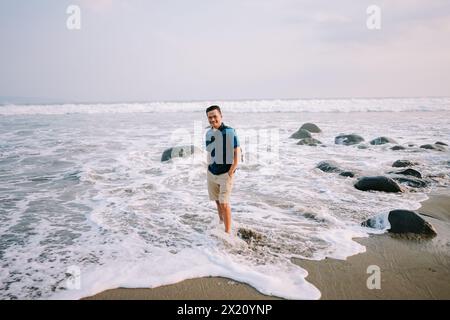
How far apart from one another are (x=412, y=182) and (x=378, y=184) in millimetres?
1144

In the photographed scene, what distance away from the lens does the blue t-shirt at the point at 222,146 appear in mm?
4688

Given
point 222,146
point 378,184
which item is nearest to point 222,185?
point 222,146

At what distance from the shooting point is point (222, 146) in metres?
4.74

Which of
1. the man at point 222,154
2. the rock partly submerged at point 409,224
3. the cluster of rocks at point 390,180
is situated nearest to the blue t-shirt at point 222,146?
the man at point 222,154

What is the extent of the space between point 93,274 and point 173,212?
243 cm

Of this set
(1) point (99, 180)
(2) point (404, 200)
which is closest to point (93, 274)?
(1) point (99, 180)

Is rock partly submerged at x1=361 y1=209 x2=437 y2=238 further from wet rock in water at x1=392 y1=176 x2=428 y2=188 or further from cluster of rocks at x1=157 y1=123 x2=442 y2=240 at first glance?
wet rock in water at x1=392 y1=176 x2=428 y2=188

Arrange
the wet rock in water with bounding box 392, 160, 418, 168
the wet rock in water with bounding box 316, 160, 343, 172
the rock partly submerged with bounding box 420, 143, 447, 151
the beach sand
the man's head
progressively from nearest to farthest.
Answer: the beach sand → the man's head → the wet rock in water with bounding box 316, 160, 343, 172 → the wet rock in water with bounding box 392, 160, 418, 168 → the rock partly submerged with bounding box 420, 143, 447, 151

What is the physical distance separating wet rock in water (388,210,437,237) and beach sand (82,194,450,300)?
217 mm

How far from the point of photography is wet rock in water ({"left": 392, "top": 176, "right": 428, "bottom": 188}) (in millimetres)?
7674

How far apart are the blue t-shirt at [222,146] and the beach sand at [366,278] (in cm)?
160

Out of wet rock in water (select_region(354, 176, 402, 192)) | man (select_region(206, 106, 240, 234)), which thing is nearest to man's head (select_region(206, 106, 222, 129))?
man (select_region(206, 106, 240, 234))

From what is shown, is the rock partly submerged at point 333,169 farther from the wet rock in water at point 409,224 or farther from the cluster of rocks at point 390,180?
the wet rock in water at point 409,224

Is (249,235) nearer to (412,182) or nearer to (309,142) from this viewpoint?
(412,182)
